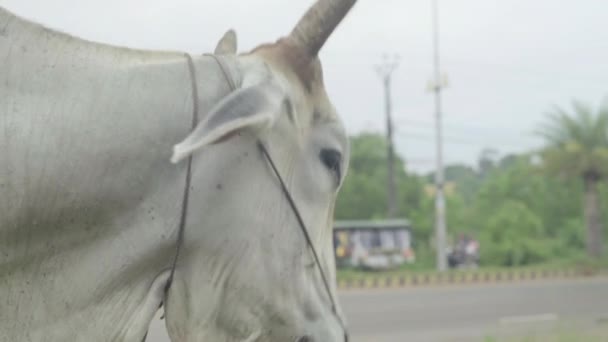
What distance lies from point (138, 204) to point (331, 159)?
Answer: 0.49 metres

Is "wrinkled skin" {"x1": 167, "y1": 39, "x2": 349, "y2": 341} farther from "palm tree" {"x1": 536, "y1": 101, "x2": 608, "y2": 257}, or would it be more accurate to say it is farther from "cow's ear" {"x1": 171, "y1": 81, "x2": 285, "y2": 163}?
"palm tree" {"x1": 536, "y1": 101, "x2": 608, "y2": 257}

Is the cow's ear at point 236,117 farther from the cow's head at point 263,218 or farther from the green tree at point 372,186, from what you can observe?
the green tree at point 372,186

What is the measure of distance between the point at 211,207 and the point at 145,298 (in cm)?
26

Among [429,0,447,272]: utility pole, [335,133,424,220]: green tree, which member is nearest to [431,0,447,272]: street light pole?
[429,0,447,272]: utility pole

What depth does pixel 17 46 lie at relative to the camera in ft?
6.47

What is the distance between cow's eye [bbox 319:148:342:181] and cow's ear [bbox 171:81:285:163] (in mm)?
255

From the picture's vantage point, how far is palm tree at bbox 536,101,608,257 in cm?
2566

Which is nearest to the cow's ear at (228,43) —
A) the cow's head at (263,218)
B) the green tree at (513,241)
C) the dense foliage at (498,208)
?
the cow's head at (263,218)

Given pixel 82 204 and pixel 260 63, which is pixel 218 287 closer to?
pixel 82 204

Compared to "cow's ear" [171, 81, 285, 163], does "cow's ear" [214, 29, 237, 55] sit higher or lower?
higher

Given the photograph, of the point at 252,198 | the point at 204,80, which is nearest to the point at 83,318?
the point at 252,198

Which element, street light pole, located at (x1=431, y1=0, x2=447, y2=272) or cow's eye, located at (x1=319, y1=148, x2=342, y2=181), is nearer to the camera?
cow's eye, located at (x1=319, y1=148, x2=342, y2=181)

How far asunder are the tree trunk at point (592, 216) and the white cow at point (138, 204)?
25612 mm

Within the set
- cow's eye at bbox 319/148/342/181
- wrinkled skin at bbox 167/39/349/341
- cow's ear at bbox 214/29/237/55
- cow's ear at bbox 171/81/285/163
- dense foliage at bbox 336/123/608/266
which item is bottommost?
dense foliage at bbox 336/123/608/266
